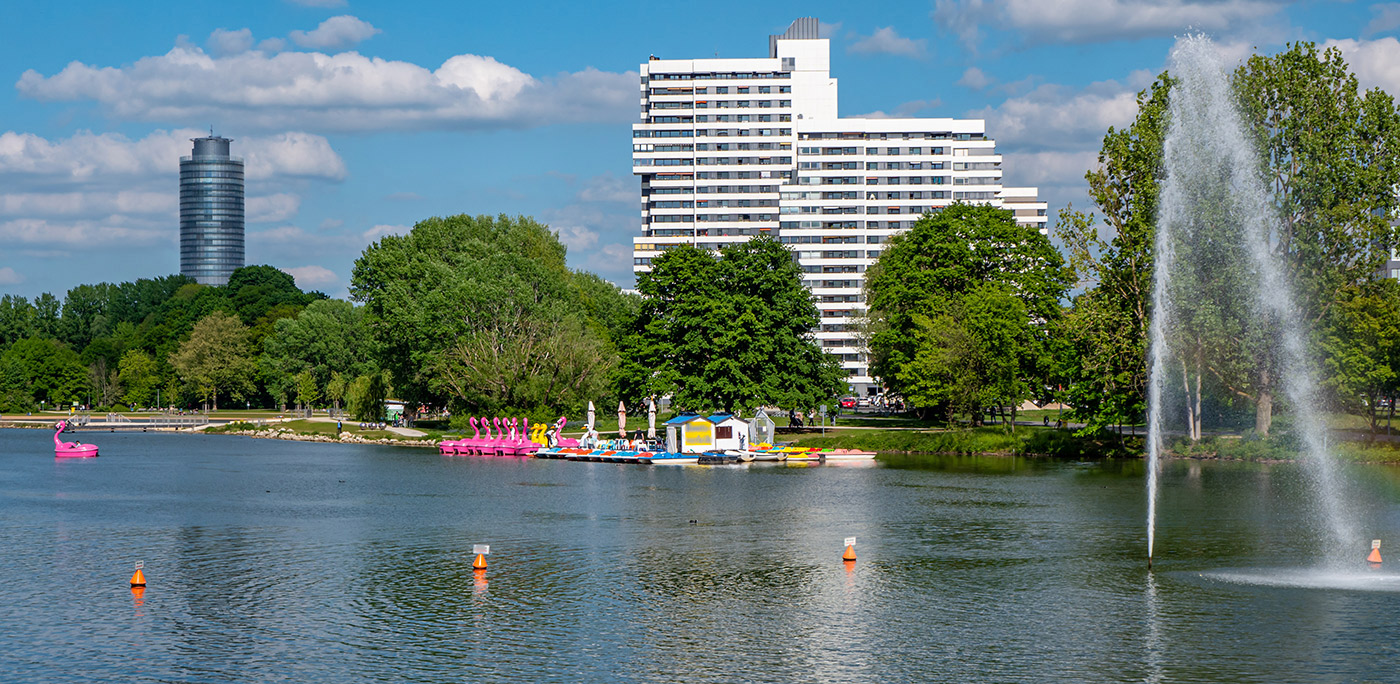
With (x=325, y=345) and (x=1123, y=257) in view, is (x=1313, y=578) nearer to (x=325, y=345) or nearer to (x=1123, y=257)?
(x=1123, y=257)

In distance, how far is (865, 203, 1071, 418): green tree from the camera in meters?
114

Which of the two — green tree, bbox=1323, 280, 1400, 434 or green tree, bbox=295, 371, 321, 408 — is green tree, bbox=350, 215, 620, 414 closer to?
green tree, bbox=295, 371, 321, 408

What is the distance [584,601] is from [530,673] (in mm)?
9394

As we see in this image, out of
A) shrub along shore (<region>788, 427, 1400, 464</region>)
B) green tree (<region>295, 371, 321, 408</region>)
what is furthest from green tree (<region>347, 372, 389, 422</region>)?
shrub along shore (<region>788, 427, 1400, 464</region>)

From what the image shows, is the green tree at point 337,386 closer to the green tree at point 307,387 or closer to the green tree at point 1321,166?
the green tree at point 307,387

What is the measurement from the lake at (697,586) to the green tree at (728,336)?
39427mm

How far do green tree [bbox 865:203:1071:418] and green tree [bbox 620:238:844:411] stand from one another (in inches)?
355

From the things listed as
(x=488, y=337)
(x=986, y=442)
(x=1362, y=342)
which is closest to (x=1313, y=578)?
(x=1362, y=342)

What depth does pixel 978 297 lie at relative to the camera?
117188mm

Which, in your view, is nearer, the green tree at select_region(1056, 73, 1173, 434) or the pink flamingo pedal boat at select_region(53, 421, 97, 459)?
the green tree at select_region(1056, 73, 1173, 434)

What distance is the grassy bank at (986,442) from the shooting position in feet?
350

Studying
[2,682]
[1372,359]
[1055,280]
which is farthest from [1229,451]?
[2,682]

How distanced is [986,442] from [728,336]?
86.4 feet

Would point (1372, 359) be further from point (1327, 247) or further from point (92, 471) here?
point (92, 471)
